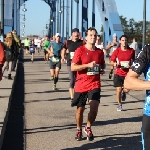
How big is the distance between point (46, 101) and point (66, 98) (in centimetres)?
80

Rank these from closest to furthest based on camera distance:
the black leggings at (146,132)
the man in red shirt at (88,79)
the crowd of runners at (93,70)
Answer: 1. the crowd of runners at (93,70)
2. the black leggings at (146,132)
3. the man in red shirt at (88,79)

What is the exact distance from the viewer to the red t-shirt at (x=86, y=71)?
750 cm

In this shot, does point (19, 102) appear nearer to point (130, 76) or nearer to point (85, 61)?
point (85, 61)

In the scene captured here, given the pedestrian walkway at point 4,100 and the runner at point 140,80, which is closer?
the runner at point 140,80

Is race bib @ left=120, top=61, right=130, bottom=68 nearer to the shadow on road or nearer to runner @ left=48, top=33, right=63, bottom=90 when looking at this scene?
the shadow on road

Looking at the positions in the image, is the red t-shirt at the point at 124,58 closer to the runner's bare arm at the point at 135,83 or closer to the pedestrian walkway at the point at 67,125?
the pedestrian walkway at the point at 67,125

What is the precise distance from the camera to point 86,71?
Answer: 7566 millimetres

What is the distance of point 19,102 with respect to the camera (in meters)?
12.4

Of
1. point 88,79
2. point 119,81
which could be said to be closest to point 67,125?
point 88,79

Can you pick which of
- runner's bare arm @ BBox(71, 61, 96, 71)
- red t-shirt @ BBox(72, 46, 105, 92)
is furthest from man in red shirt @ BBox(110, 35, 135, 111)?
runner's bare arm @ BBox(71, 61, 96, 71)

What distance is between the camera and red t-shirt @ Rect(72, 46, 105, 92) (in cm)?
750

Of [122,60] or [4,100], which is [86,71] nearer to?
[122,60]

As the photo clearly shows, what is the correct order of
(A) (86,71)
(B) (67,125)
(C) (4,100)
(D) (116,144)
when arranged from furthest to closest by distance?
(C) (4,100), (B) (67,125), (A) (86,71), (D) (116,144)

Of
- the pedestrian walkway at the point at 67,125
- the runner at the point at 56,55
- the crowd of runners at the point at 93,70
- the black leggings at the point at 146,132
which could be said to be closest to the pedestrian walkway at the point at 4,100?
the pedestrian walkway at the point at 67,125
